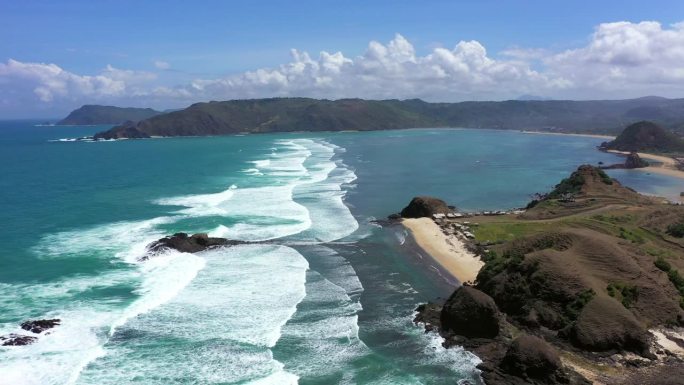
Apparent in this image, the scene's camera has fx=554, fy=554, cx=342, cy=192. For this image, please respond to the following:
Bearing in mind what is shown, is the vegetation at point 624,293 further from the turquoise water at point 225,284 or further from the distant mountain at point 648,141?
the distant mountain at point 648,141

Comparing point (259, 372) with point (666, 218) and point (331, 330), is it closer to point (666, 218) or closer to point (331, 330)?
point (331, 330)

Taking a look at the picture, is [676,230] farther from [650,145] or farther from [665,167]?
[650,145]

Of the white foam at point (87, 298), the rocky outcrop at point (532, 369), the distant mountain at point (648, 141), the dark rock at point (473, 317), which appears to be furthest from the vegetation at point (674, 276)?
the distant mountain at point (648, 141)

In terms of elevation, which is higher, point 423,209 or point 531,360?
point 423,209

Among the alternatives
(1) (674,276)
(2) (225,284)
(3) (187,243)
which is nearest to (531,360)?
(1) (674,276)

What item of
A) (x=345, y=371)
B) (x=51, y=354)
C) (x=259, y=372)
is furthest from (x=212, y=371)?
(x=51, y=354)
